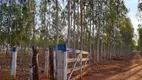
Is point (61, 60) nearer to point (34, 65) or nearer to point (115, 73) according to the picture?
point (34, 65)

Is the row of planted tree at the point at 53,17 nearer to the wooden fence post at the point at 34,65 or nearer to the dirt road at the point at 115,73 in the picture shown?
the dirt road at the point at 115,73

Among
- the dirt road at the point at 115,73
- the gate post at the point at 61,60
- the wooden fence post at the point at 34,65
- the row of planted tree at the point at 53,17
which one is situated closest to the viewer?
the wooden fence post at the point at 34,65

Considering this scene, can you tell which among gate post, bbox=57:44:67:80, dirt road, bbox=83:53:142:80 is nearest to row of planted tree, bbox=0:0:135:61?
dirt road, bbox=83:53:142:80

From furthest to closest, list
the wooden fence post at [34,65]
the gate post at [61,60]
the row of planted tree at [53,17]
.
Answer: the row of planted tree at [53,17] → the gate post at [61,60] → the wooden fence post at [34,65]

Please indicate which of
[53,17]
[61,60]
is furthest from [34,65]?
[53,17]

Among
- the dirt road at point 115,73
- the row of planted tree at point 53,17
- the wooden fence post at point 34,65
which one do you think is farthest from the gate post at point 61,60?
the row of planted tree at point 53,17

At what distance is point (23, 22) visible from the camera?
2578cm

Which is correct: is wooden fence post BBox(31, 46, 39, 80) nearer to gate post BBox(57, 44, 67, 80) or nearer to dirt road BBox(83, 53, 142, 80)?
gate post BBox(57, 44, 67, 80)

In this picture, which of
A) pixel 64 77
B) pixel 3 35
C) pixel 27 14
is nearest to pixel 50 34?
pixel 3 35

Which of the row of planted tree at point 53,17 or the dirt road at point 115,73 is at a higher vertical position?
the row of planted tree at point 53,17

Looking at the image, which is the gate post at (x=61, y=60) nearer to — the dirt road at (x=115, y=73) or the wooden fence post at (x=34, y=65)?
the wooden fence post at (x=34, y=65)

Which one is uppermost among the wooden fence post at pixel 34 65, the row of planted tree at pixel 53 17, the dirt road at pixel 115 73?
the row of planted tree at pixel 53 17

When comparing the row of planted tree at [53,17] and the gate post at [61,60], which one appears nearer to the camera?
the gate post at [61,60]

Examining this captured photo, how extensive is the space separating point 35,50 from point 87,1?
2051 cm
